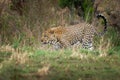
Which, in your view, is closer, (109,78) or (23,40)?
(109,78)

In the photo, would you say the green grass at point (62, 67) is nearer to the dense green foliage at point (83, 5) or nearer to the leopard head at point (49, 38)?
the leopard head at point (49, 38)

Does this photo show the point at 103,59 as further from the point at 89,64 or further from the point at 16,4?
the point at 16,4

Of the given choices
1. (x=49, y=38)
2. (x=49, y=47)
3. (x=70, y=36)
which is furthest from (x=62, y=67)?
(x=70, y=36)

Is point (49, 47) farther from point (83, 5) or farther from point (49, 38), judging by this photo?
point (83, 5)

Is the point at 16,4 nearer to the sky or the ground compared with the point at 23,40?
nearer to the sky

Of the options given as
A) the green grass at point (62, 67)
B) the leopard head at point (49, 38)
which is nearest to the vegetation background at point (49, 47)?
the green grass at point (62, 67)

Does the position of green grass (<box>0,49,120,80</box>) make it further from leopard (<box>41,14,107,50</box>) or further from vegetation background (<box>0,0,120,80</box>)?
leopard (<box>41,14,107,50</box>)

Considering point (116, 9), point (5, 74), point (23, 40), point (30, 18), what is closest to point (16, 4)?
point (30, 18)

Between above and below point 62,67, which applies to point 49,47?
above

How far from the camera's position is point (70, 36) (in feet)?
43.3

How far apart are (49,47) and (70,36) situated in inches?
34.7

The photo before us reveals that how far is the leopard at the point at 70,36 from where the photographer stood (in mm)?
13023

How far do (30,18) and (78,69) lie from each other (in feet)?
22.6

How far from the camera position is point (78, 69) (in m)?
9.41
